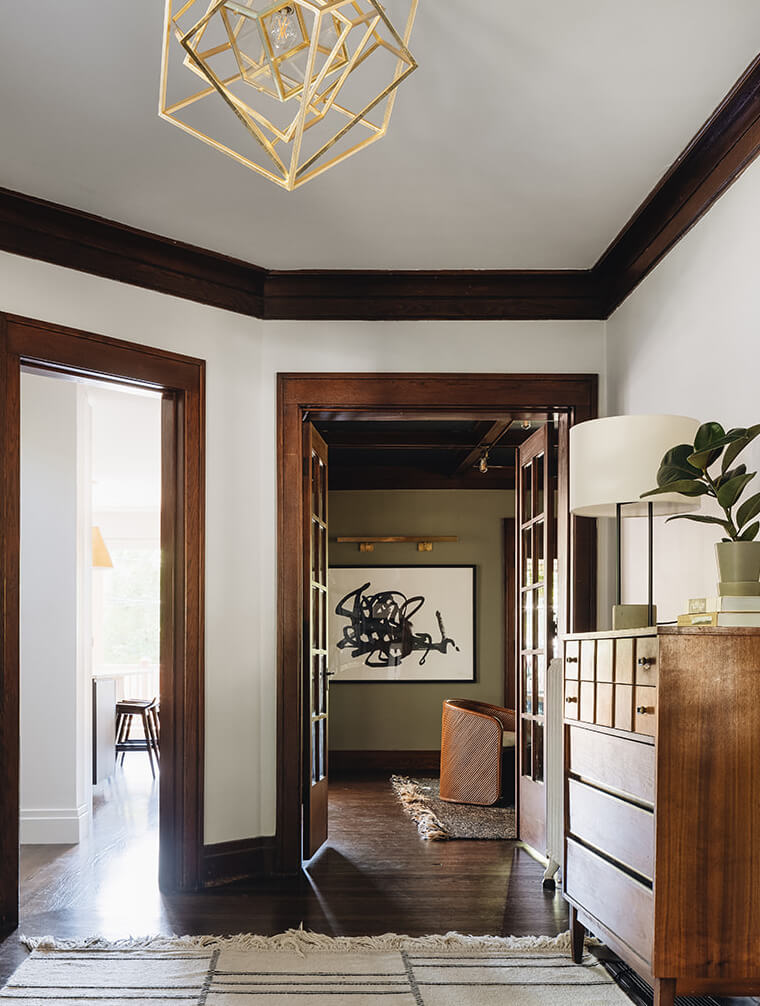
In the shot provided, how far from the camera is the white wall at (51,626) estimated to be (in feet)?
16.7

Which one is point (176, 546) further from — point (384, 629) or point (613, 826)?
point (384, 629)

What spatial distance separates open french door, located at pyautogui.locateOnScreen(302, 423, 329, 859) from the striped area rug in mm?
1188

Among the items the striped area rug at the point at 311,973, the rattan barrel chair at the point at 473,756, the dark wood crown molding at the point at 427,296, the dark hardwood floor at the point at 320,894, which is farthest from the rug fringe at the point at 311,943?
the rattan barrel chair at the point at 473,756

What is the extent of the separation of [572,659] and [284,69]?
1.99 meters

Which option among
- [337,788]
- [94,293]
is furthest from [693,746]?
[337,788]

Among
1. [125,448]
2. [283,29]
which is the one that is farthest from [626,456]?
[125,448]

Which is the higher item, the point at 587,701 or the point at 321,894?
the point at 587,701

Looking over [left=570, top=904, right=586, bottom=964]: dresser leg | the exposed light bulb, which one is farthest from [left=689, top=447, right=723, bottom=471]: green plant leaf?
[left=570, top=904, right=586, bottom=964]: dresser leg

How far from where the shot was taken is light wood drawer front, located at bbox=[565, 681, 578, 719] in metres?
3.23

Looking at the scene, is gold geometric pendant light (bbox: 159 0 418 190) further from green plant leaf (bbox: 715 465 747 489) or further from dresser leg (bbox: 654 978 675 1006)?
dresser leg (bbox: 654 978 675 1006)

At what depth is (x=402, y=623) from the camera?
838 cm

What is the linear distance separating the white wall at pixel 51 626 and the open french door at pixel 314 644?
4.09 feet

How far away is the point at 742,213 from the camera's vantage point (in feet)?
10.1

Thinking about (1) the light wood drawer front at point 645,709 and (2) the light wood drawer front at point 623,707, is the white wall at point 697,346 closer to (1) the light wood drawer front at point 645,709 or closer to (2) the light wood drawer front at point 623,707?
(2) the light wood drawer front at point 623,707
